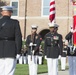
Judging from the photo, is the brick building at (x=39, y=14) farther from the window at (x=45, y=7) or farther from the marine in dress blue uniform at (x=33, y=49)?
the marine in dress blue uniform at (x=33, y=49)

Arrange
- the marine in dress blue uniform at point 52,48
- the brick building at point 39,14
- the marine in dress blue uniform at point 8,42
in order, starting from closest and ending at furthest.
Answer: the marine in dress blue uniform at point 8,42
the marine in dress blue uniform at point 52,48
the brick building at point 39,14

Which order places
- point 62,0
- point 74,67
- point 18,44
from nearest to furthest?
point 18,44, point 74,67, point 62,0

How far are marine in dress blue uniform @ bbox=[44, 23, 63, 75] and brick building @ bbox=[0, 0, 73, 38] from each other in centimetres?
2458

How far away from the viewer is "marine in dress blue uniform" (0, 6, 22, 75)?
8422mm

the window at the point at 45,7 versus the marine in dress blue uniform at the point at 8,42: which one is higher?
the window at the point at 45,7

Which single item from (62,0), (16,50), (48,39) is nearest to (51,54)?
(48,39)

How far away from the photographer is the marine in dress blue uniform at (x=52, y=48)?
11727mm

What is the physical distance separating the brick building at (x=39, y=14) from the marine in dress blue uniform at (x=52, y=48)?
80.7ft

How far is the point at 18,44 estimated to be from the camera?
27.4ft

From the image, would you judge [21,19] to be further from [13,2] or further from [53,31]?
[53,31]

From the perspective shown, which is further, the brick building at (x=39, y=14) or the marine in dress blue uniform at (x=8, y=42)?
the brick building at (x=39, y=14)

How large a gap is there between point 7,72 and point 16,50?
55 cm

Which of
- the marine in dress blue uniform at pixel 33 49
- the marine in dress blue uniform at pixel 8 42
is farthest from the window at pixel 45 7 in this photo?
the marine in dress blue uniform at pixel 8 42

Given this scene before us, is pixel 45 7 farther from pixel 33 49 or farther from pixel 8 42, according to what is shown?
pixel 8 42
